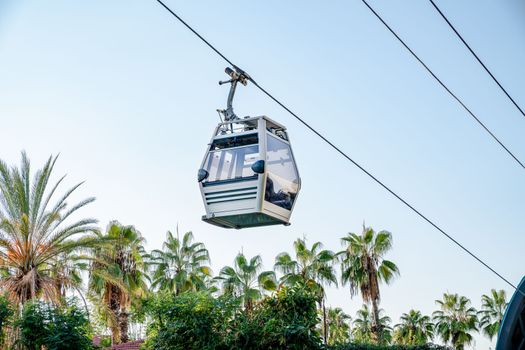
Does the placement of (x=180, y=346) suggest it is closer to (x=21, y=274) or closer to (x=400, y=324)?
(x=21, y=274)

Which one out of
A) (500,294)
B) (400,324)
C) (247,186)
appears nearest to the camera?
(247,186)

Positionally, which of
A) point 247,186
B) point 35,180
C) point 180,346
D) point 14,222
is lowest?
point 180,346

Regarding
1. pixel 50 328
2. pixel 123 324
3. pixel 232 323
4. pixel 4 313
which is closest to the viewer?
pixel 4 313

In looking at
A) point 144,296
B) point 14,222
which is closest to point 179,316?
point 14,222

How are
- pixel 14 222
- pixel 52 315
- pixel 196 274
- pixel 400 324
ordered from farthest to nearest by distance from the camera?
pixel 400 324
pixel 196 274
pixel 14 222
pixel 52 315

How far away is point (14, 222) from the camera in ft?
75.8

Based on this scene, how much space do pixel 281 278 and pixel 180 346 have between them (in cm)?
1873

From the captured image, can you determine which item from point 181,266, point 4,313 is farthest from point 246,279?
point 4,313

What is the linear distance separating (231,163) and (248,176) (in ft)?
1.68

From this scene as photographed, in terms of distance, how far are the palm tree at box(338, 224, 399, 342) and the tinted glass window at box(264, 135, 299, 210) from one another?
95.3 feet

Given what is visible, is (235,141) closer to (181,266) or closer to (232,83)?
(232,83)

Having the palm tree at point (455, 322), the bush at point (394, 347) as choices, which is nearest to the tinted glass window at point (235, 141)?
the bush at point (394, 347)

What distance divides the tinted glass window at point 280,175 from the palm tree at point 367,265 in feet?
95.3

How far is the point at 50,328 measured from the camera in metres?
21.2
